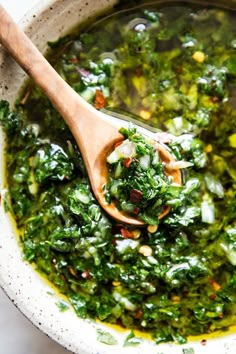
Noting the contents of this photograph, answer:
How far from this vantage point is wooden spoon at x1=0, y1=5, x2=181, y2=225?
7.25ft

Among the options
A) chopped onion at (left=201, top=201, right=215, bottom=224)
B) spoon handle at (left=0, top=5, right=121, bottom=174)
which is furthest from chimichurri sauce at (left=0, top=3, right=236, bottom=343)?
spoon handle at (left=0, top=5, right=121, bottom=174)

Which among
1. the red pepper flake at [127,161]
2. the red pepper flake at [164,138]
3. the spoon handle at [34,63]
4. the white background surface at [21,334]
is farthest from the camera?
the white background surface at [21,334]

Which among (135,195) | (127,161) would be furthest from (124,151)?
(135,195)

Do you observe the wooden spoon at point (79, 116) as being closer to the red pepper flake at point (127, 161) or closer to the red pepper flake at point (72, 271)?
the red pepper flake at point (127, 161)

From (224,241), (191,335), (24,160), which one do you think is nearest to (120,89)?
(24,160)

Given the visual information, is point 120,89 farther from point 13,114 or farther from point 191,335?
point 191,335

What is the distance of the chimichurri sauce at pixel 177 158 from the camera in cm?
246

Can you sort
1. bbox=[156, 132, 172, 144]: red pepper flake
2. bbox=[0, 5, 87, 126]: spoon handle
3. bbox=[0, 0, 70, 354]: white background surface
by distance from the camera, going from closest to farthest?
bbox=[0, 5, 87, 126]: spoon handle, bbox=[156, 132, 172, 144]: red pepper flake, bbox=[0, 0, 70, 354]: white background surface

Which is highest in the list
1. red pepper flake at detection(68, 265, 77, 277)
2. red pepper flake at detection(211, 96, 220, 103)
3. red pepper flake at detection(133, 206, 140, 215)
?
red pepper flake at detection(211, 96, 220, 103)

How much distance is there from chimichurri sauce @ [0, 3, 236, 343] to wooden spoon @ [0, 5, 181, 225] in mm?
68

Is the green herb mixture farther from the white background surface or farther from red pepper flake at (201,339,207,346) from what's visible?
the white background surface

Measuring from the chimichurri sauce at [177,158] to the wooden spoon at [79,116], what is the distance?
0.07m

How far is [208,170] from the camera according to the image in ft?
8.19

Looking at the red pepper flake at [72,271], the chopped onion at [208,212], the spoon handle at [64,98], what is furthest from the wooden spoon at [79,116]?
the red pepper flake at [72,271]
